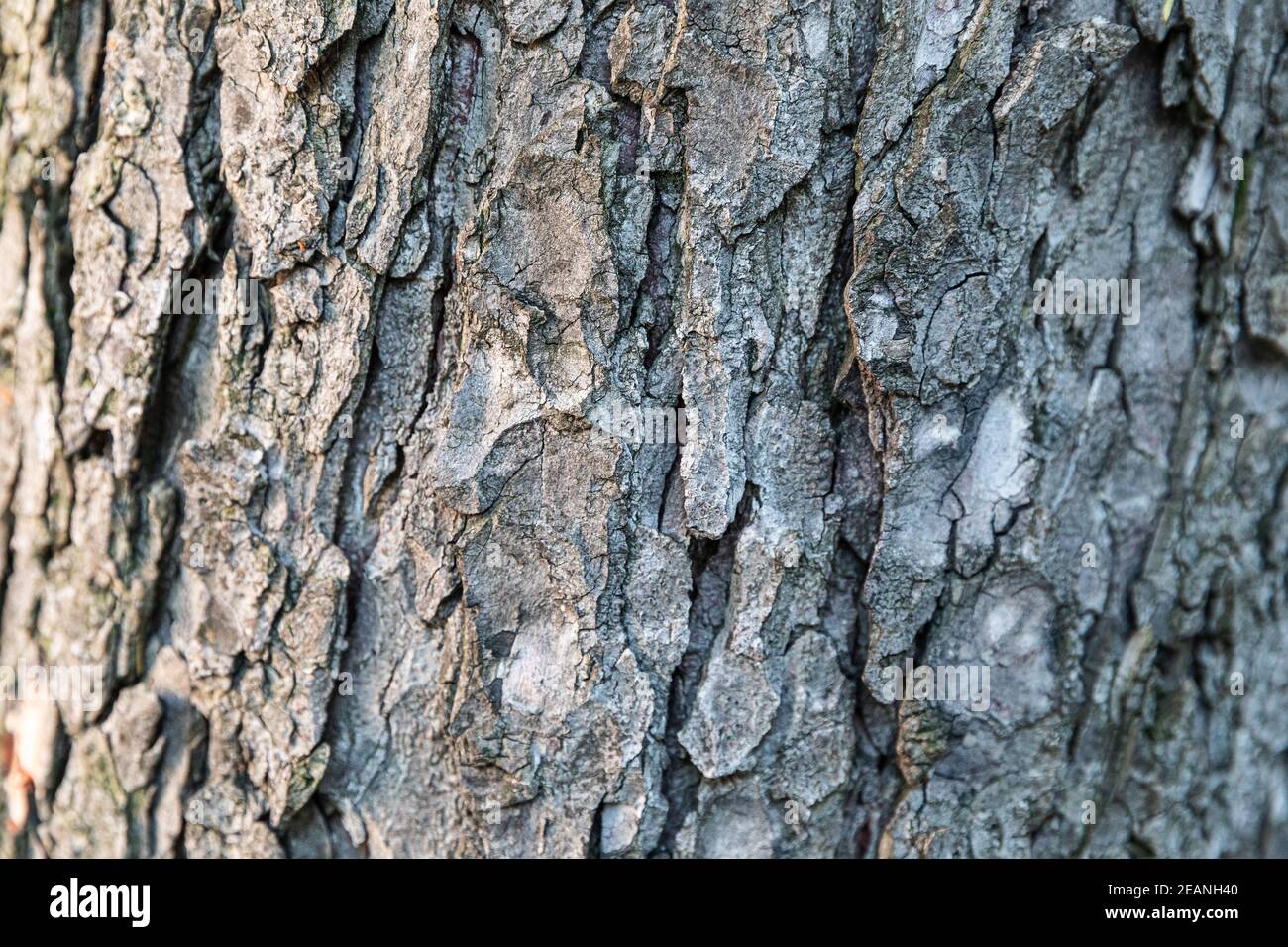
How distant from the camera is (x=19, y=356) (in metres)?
1.69

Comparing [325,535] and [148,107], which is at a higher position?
[148,107]

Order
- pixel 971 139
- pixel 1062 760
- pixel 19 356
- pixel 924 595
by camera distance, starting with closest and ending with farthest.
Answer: pixel 971 139 → pixel 924 595 → pixel 1062 760 → pixel 19 356

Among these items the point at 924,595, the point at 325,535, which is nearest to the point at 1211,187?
the point at 924,595

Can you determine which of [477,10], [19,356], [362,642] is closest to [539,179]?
[477,10]

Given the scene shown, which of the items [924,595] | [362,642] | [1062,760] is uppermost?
[924,595]

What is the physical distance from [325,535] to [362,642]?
20 centimetres

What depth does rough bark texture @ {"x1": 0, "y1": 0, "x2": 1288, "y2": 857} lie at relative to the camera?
1350 mm

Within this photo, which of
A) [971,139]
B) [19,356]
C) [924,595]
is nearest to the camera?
[971,139]

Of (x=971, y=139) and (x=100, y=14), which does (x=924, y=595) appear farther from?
(x=100, y=14)

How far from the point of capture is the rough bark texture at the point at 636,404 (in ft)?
4.43

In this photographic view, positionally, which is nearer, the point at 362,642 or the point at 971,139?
the point at 971,139

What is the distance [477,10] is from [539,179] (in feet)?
0.95

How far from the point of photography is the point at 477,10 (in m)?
1.36

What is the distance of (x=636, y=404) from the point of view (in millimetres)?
1389
